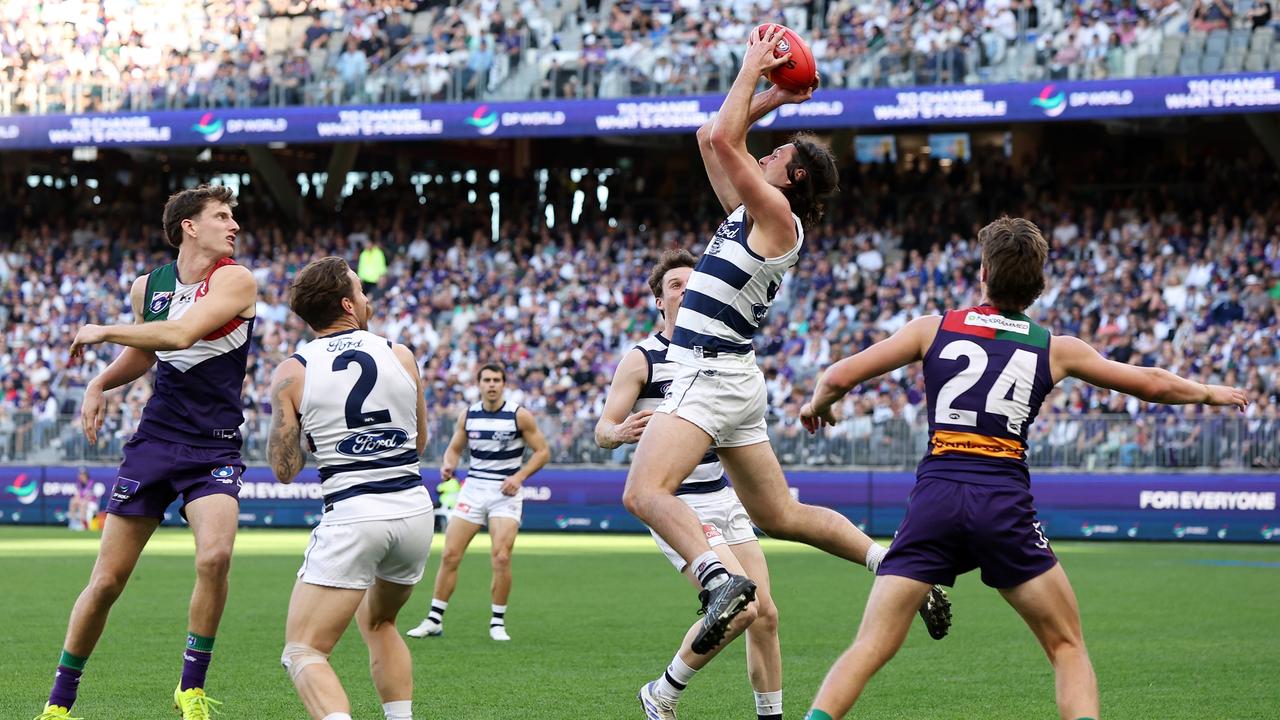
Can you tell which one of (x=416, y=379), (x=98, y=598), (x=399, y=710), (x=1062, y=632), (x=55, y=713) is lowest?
(x=55, y=713)

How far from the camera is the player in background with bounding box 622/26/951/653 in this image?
6.97m

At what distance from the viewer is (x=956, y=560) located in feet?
21.1

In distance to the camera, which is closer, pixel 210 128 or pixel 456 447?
pixel 456 447

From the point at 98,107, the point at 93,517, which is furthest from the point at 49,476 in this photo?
the point at 98,107

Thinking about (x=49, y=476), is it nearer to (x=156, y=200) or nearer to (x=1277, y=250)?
(x=156, y=200)

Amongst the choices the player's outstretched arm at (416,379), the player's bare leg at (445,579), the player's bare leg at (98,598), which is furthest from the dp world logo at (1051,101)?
the player's outstretched arm at (416,379)

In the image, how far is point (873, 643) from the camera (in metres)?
6.32

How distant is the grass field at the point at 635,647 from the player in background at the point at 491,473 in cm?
66

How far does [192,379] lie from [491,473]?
6167 mm

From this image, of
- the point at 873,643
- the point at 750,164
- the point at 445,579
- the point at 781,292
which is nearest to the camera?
the point at 873,643

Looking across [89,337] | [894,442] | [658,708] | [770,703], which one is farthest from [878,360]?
[894,442]

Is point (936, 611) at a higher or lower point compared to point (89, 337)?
lower

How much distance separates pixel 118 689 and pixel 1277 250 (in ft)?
76.5

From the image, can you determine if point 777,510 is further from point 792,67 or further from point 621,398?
point 792,67
